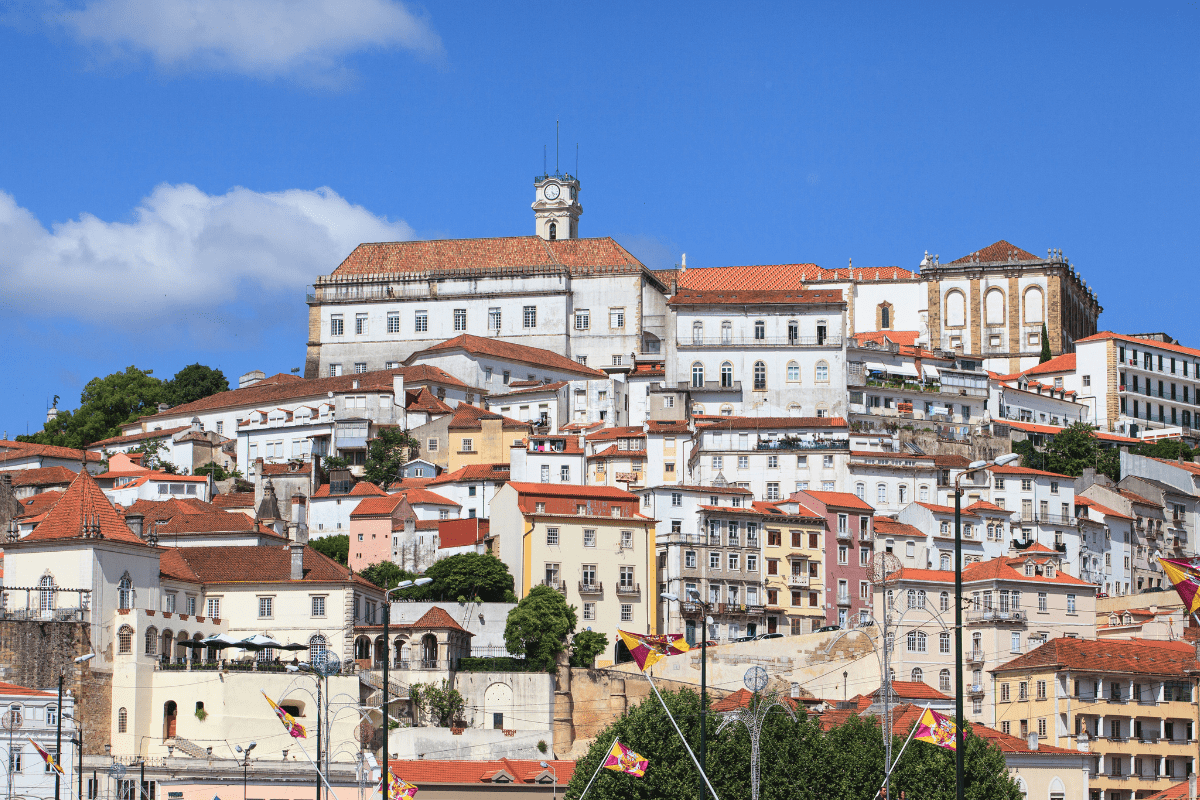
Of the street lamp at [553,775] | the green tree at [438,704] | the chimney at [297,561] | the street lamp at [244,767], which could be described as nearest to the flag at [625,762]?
the street lamp at [244,767]

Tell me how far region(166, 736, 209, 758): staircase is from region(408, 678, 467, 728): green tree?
33.5 ft

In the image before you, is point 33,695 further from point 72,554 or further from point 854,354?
point 854,354

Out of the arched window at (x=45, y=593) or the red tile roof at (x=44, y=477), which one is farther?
the red tile roof at (x=44, y=477)

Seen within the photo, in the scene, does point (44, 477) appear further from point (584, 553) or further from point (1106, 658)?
point (1106, 658)

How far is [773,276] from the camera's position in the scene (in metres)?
153

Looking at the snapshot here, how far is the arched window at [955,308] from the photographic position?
147625mm

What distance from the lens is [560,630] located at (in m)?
84.6

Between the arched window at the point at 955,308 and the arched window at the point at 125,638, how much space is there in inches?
3520

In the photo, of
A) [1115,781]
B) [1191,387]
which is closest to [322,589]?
[1115,781]

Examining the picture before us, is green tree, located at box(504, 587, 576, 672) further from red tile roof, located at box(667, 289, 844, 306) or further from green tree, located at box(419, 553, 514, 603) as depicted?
red tile roof, located at box(667, 289, 844, 306)

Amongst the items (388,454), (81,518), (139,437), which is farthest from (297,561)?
(139,437)

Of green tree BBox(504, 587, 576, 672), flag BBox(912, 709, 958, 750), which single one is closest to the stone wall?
green tree BBox(504, 587, 576, 672)

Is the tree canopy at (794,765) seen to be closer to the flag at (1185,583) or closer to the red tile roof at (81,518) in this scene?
the flag at (1185,583)

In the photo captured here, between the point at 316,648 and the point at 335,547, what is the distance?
20136 millimetres
